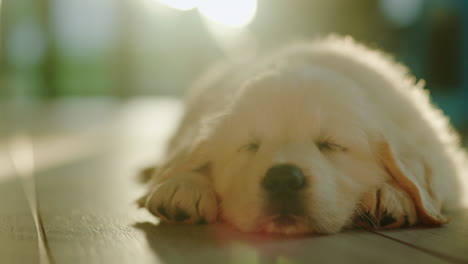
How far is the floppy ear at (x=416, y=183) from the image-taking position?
2158mm

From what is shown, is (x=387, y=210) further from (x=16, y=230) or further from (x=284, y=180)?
(x=16, y=230)

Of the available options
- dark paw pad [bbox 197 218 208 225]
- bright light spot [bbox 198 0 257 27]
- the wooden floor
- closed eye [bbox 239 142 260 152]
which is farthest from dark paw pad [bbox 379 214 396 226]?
bright light spot [bbox 198 0 257 27]

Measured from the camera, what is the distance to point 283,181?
1993 millimetres

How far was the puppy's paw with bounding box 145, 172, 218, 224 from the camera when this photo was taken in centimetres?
224

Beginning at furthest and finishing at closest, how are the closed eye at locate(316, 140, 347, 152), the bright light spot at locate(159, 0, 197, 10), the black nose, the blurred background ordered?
the blurred background
the bright light spot at locate(159, 0, 197, 10)
the closed eye at locate(316, 140, 347, 152)
the black nose

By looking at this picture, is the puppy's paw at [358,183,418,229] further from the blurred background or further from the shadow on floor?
the blurred background

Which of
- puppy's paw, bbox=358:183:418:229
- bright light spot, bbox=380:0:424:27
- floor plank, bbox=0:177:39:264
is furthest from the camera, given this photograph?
bright light spot, bbox=380:0:424:27

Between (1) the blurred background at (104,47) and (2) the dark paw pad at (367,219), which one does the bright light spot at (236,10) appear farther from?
(2) the dark paw pad at (367,219)

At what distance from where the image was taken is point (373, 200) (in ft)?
7.28

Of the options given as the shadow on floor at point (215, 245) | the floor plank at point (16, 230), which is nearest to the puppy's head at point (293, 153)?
the shadow on floor at point (215, 245)

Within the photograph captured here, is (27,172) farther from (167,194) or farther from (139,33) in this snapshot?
(139,33)

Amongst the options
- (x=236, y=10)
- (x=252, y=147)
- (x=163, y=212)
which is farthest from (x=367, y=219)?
(x=236, y=10)

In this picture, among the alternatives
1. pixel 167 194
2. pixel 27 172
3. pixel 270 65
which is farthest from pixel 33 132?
pixel 167 194

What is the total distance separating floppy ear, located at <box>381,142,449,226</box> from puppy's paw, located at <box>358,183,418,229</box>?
0.03m
